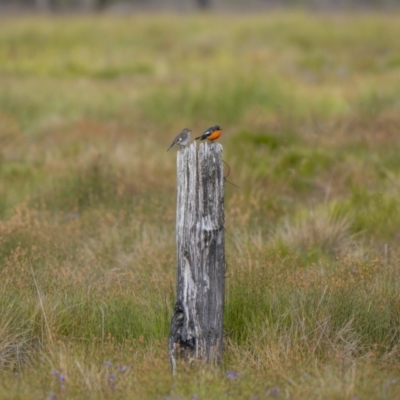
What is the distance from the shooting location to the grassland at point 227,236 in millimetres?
5332

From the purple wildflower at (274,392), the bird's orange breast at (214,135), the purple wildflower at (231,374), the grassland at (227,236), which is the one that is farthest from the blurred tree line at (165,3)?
the purple wildflower at (274,392)

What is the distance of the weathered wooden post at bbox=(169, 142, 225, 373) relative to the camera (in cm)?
562

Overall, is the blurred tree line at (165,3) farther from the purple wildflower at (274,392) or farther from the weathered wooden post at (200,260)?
the purple wildflower at (274,392)

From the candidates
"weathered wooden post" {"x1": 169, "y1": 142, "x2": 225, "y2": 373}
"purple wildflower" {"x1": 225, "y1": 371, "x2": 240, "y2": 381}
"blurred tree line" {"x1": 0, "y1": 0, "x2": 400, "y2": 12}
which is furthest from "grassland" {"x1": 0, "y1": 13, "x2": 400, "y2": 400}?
"blurred tree line" {"x1": 0, "y1": 0, "x2": 400, "y2": 12}

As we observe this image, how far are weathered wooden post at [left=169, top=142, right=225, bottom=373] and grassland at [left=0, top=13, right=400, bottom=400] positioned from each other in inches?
8.0

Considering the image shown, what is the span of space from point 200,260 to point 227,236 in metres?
2.57

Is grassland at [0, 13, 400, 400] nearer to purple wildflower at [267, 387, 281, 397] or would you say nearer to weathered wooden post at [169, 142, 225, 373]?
purple wildflower at [267, 387, 281, 397]

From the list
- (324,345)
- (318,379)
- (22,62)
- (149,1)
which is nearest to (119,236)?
(324,345)

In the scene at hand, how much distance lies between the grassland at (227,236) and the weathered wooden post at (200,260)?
0.20m

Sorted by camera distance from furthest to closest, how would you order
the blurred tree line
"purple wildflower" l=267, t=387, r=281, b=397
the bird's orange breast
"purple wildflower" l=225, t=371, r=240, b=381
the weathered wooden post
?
the blurred tree line < the bird's orange breast < the weathered wooden post < "purple wildflower" l=225, t=371, r=240, b=381 < "purple wildflower" l=267, t=387, r=281, b=397

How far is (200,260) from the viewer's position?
5637 mm

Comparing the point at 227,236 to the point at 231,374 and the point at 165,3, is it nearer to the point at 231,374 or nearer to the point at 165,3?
the point at 231,374

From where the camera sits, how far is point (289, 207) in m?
9.59

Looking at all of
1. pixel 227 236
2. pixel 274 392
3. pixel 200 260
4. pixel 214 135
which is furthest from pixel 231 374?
pixel 227 236
